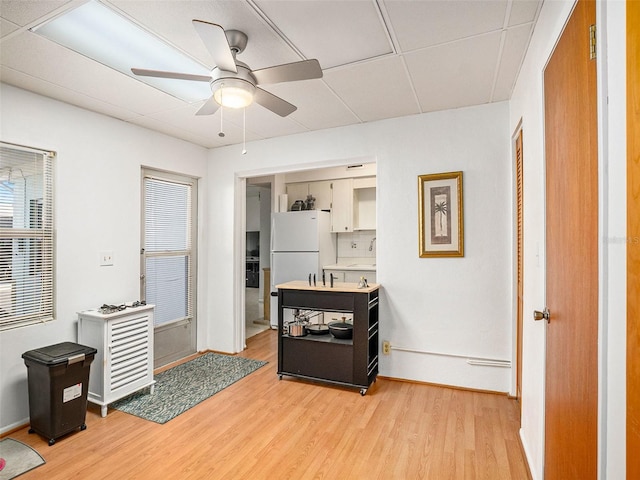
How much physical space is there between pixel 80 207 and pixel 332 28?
2575 mm

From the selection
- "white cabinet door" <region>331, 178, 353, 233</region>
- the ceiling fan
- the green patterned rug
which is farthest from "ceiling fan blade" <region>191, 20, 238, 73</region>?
"white cabinet door" <region>331, 178, 353, 233</region>

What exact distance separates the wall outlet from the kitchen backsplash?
320cm

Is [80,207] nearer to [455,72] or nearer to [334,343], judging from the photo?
[334,343]

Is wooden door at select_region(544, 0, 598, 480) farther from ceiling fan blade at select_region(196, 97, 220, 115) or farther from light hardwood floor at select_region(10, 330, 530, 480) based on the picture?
ceiling fan blade at select_region(196, 97, 220, 115)

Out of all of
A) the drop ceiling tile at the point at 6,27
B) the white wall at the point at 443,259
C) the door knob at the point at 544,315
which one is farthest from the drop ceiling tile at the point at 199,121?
the door knob at the point at 544,315

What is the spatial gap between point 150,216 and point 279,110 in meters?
2.20

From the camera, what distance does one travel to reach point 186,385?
10.6 ft

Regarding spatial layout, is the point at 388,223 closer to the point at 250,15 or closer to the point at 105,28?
the point at 250,15

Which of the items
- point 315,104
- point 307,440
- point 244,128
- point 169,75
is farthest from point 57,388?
point 315,104

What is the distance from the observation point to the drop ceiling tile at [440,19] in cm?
170

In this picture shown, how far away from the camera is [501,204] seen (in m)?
2.95

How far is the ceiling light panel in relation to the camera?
1857 mm

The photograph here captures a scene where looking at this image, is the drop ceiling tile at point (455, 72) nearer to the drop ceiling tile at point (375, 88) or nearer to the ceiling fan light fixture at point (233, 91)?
the drop ceiling tile at point (375, 88)

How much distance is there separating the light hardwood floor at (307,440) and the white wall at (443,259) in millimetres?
373
